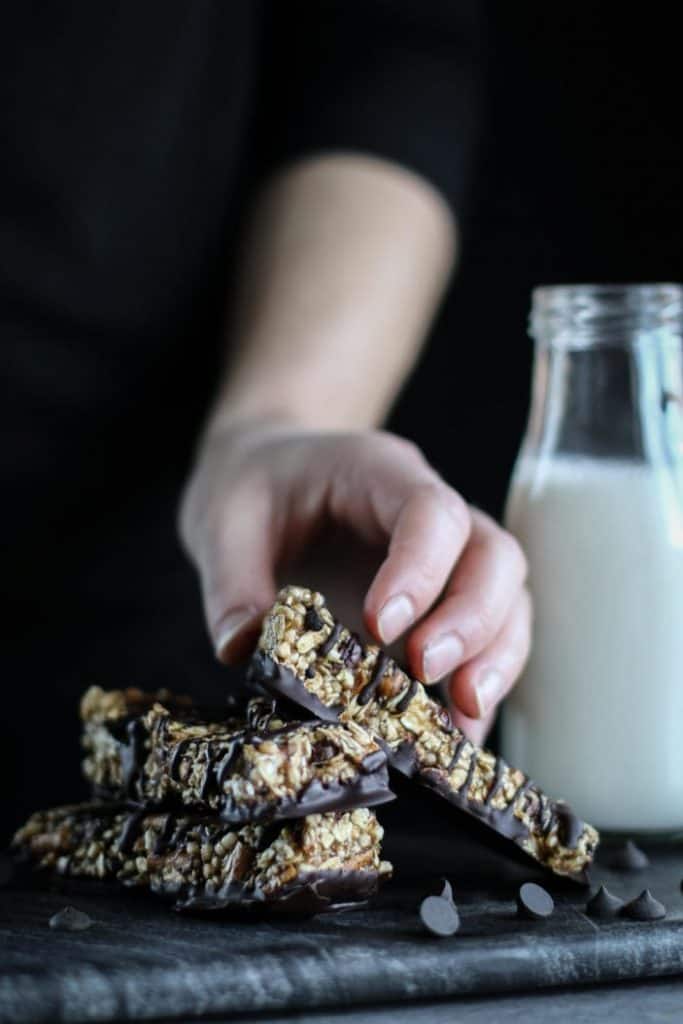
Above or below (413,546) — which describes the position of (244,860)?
below

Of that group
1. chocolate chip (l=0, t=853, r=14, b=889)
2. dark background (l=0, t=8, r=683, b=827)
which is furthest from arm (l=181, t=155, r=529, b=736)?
dark background (l=0, t=8, r=683, b=827)

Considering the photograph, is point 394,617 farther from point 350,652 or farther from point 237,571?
point 237,571

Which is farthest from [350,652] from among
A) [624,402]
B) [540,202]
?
[540,202]

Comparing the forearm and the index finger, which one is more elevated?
the forearm

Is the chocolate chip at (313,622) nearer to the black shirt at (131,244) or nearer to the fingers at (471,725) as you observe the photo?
the fingers at (471,725)

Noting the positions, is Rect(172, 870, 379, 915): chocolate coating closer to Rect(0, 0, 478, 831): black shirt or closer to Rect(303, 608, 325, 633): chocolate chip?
Rect(303, 608, 325, 633): chocolate chip

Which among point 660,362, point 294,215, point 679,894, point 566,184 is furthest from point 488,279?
point 679,894

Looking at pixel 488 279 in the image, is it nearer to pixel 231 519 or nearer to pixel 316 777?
pixel 231 519
